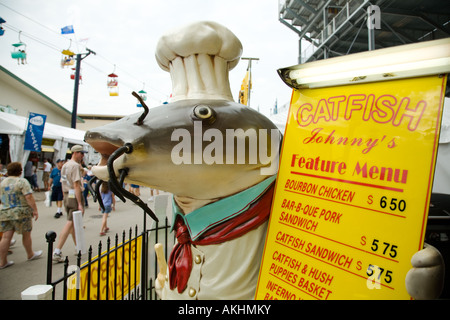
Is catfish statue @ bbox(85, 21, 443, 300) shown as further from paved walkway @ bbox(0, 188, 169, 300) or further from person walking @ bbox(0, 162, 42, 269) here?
person walking @ bbox(0, 162, 42, 269)

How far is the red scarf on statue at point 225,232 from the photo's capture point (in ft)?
3.73

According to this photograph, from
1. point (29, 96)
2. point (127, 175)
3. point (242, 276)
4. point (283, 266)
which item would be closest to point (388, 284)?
point (283, 266)

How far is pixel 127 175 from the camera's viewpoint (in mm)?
1106

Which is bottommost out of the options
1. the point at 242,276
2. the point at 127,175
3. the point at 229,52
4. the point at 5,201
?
the point at 5,201

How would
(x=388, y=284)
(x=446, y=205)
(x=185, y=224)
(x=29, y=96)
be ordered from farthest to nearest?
(x=29, y=96)
(x=446, y=205)
(x=185, y=224)
(x=388, y=284)

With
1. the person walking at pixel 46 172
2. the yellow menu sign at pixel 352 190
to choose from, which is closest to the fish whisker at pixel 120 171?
the yellow menu sign at pixel 352 190

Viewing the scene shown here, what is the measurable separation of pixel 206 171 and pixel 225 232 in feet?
0.95

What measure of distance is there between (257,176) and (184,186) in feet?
1.11

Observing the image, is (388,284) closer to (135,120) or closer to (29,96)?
(135,120)

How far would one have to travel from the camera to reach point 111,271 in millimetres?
2162

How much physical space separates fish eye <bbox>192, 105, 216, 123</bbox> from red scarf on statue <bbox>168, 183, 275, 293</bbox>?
420mm
